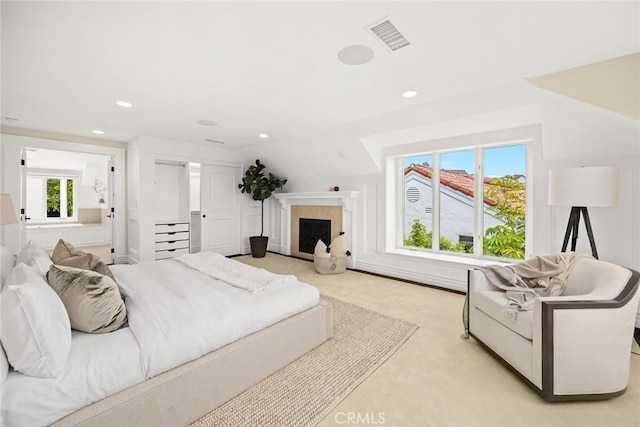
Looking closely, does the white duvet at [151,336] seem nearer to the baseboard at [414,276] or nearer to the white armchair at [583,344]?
the white armchair at [583,344]

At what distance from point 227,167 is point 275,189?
1133 millimetres

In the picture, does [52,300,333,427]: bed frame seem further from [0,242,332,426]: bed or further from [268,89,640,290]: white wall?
[268,89,640,290]: white wall

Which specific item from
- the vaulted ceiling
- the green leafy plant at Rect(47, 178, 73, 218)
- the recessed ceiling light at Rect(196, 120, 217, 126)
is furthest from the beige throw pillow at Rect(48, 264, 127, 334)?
the green leafy plant at Rect(47, 178, 73, 218)

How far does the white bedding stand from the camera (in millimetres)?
1029

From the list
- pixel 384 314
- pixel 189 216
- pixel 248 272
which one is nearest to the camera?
pixel 248 272

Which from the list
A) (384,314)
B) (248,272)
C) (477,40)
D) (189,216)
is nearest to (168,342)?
(248,272)

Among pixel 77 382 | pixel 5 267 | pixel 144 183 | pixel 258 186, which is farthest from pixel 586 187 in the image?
pixel 144 183

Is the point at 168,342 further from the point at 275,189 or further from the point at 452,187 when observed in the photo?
the point at 275,189

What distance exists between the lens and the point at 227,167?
6.00 metres

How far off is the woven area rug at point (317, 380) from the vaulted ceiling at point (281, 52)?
2261 millimetres

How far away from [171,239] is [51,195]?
3.76 meters

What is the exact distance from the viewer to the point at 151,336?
1403mm

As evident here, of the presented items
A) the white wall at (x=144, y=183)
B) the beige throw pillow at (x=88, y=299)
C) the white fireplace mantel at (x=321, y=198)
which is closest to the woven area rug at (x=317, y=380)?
the beige throw pillow at (x=88, y=299)

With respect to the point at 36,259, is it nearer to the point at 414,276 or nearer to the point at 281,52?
the point at 281,52
